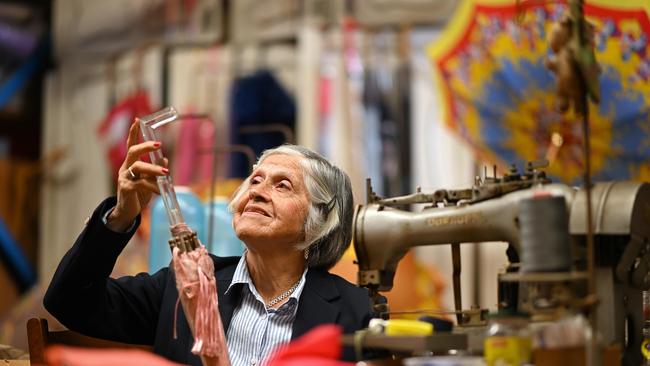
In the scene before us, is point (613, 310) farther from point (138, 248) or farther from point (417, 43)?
point (417, 43)

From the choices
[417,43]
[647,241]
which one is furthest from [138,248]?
Result: [647,241]

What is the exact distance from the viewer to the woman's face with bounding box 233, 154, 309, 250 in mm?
2307

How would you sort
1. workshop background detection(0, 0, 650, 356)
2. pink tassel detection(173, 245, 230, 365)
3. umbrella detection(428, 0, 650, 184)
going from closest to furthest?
pink tassel detection(173, 245, 230, 365) < umbrella detection(428, 0, 650, 184) < workshop background detection(0, 0, 650, 356)

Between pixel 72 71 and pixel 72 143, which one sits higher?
pixel 72 71

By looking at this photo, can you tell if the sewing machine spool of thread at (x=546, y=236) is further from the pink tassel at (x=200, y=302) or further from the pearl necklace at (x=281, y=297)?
the pearl necklace at (x=281, y=297)

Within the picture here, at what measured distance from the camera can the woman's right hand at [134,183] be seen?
2.07m

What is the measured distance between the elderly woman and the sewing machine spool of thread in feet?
2.00

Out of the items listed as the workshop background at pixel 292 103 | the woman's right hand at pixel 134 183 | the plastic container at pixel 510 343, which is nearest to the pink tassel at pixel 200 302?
the woman's right hand at pixel 134 183

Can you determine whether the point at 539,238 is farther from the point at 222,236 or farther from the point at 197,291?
the point at 222,236

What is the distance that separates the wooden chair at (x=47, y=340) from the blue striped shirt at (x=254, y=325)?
223mm

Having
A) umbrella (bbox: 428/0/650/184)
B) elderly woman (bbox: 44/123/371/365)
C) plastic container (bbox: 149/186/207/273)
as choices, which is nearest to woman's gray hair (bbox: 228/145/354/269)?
elderly woman (bbox: 44/123/371/365)

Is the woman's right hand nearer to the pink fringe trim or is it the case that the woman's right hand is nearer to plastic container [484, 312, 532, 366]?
the pink fringe trim

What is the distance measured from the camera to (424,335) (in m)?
1.70

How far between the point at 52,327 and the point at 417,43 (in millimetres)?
3026
